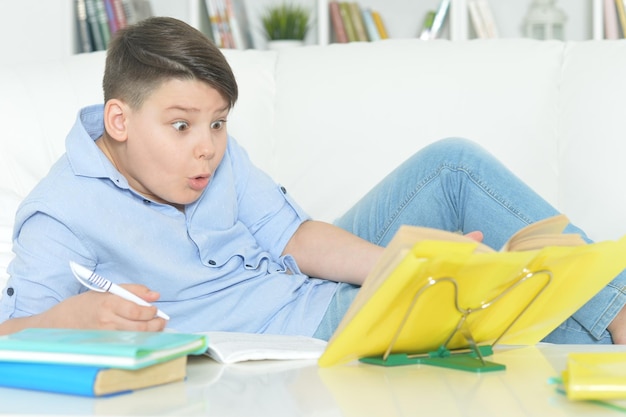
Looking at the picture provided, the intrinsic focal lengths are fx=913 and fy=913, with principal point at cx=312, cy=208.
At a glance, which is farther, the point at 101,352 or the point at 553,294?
the point at 553,294

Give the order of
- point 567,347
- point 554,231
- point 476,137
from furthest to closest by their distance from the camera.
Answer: point 476,137, point 567,347, point 554,231

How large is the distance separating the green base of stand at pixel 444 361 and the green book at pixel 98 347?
20 centimetres

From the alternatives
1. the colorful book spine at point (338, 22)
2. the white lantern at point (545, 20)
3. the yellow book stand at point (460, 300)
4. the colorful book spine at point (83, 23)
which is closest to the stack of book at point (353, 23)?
the colorful book spine at point (338, 22)

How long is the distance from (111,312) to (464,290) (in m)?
0.39

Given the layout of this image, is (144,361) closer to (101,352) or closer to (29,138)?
(101,352)

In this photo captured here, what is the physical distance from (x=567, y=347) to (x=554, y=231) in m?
0.23

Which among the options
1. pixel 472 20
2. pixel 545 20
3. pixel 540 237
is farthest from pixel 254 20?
pixel 540 237

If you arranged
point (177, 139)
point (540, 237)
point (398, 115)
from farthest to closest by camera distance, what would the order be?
point (398, 115), point (177, 139), point (540, 237)

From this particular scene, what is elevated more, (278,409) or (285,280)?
A: (278,409)

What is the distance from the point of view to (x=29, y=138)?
70.4 inches

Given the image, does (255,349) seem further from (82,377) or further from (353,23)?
(353,23)

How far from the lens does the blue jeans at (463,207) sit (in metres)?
1.26

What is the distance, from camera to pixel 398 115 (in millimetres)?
1781

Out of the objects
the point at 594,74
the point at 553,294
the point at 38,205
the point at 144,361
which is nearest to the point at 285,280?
the point at 38,205
